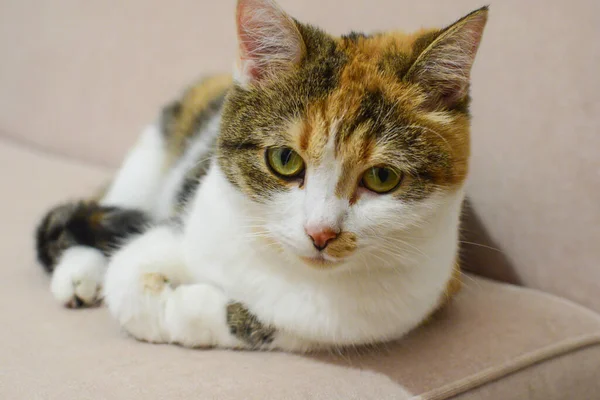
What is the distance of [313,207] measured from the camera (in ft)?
2.82

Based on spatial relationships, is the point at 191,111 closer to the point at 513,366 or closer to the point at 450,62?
the point at 450,62

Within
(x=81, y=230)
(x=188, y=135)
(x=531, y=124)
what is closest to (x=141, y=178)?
(x=188, y=135)

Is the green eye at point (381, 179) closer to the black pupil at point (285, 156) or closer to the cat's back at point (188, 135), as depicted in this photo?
the black pupil at point (285, 156)

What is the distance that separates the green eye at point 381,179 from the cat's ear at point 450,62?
0.15 m

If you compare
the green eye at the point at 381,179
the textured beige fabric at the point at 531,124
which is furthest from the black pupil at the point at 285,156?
the textured beige fabric at the point at 531,124

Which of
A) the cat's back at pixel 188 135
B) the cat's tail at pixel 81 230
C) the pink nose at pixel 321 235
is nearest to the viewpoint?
the pink nose at pixel 321 235

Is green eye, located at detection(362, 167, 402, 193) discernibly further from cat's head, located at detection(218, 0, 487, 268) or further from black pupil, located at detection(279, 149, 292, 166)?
black pupil, located at detection(279, 149, 292, 166)


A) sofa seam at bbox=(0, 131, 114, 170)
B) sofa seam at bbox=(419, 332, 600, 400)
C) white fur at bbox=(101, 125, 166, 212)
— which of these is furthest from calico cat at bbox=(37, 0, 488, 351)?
sofa seam at bbox=(0, 131, 114, 170)

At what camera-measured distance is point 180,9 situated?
1.97 meters

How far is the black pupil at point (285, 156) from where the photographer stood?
0.92 m

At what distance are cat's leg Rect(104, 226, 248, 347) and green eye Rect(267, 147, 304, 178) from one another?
0.27m

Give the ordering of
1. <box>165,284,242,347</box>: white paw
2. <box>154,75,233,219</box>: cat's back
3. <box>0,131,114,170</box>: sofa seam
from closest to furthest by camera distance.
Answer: <box>165,284,242,347</box>: white paw
<box>154,75,233,219</box>: cat's back
<box>0,131,114,170</box>: sofa seam

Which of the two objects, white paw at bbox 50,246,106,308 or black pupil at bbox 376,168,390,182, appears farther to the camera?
white paw at bbox 50,246,106,308

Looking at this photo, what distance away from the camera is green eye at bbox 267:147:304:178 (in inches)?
35.9
